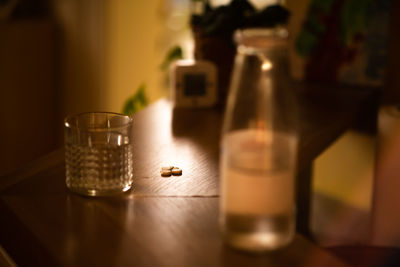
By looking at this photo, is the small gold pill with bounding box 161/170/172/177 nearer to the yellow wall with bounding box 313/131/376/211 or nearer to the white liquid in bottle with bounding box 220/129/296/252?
the white liquid in bottle with bounding box 220/129/296/252

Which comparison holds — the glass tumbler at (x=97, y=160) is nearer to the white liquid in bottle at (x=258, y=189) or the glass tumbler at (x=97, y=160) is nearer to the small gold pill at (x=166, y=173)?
the small gold pill at (x=166, y=173)

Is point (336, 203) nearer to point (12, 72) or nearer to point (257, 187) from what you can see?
point (257, 187)

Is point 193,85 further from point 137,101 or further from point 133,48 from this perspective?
A: point 133,48

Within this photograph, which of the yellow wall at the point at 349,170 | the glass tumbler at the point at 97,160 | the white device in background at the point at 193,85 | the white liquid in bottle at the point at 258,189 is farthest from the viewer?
the yellow wall at the point at 349,170

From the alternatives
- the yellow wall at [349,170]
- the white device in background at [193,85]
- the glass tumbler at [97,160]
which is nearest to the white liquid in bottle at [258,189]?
the glass tumbler at [97,160]

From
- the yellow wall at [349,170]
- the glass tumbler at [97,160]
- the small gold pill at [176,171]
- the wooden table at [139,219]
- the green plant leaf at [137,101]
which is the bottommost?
the yellow wall at [349,170]

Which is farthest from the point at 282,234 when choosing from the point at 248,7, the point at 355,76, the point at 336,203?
the point at 336,203

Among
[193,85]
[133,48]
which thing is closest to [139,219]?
[193,85]
